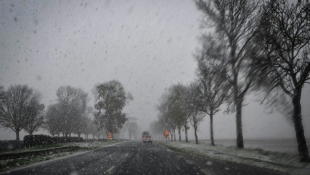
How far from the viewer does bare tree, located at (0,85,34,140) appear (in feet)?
117

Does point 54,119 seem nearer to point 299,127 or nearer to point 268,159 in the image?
point 268,159

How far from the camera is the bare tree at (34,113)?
125 ft

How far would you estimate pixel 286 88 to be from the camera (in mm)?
9875

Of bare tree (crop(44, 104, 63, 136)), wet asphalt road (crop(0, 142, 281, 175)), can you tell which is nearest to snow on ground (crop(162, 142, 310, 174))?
wet asphalt road (crop(0, 142, 281, 175))

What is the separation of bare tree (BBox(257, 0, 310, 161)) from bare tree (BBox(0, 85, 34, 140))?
41.0 meters

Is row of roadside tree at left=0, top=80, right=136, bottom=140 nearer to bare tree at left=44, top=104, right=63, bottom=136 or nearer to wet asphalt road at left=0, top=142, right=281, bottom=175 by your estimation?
bare tree at left=44, top=104, right=63, bottom=136

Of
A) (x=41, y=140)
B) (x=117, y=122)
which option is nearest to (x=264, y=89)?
(x=41, y=140)

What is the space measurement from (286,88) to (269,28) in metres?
3.11

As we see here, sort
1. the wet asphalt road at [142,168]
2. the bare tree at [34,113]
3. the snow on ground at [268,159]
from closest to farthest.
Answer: the wet asphalt road at [142,168]
the snow on ground at [268,159]
the bare tree at [34,113]

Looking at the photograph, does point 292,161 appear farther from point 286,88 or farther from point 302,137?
point 286,88

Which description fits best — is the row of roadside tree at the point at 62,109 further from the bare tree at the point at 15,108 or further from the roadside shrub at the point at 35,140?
the roadside shrub at the point at 35,140

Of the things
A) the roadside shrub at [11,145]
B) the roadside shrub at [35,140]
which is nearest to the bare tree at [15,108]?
the roadside shrub at [35,140]

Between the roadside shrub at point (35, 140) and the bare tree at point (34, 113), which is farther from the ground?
the bare tree at point (34, 113)

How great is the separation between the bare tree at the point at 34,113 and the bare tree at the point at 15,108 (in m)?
0.70
